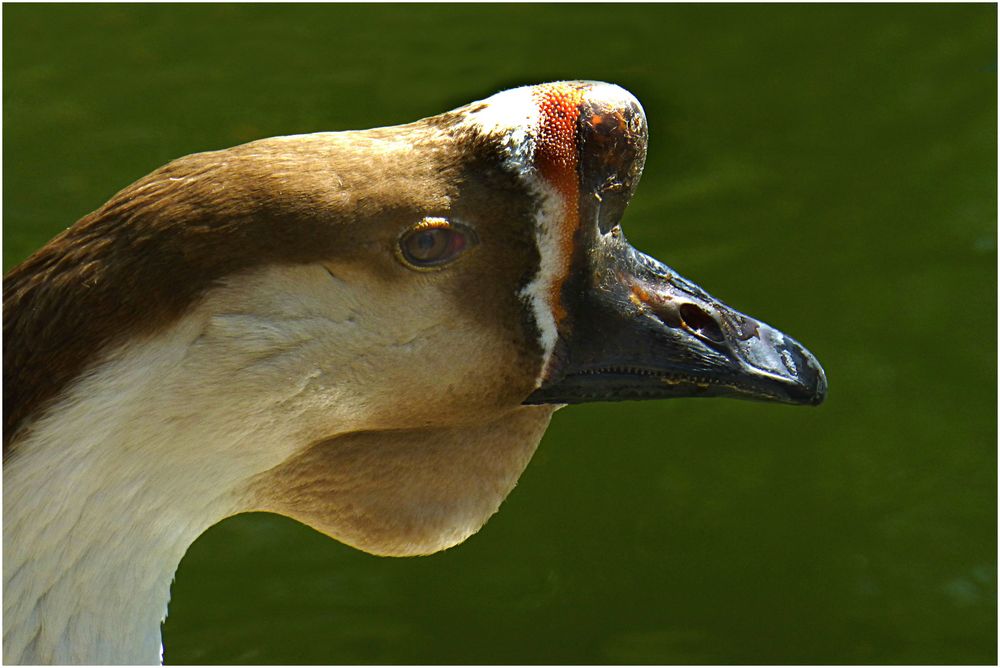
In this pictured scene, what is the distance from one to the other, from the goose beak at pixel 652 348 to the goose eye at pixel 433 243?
→ 0.30 metres

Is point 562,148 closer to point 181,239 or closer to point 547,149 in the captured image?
point 547,149

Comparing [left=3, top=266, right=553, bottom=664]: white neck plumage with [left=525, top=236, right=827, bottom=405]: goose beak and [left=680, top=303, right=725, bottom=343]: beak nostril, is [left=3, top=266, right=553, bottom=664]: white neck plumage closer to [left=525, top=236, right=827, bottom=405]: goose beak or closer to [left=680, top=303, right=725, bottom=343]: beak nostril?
[left=525, top=236, right=827, bottom=405]: goose beak

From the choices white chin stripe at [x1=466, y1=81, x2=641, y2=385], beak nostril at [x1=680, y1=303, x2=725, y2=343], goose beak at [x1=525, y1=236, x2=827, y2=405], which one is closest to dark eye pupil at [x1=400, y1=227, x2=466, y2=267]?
white chin stripe at [x1=466, y1=81, x2=641, y2=385]

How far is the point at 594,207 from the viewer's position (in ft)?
10.4

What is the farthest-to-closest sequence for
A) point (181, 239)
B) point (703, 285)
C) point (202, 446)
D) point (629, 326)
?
point (703, 285), point (629, 326), point (202, 446), point (181, 239)

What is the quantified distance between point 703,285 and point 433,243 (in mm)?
3342

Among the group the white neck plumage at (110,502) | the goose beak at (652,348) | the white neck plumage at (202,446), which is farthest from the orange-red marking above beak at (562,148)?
the white neck plumage at (110,502)

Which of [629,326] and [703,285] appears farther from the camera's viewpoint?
[703,285]

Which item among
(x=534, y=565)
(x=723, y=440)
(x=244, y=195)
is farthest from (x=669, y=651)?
(x=244, y=195)

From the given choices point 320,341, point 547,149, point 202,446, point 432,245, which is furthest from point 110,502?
point 547,149

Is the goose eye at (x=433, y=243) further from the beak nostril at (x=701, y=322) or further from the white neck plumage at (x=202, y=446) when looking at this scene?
the beak nostril at (x=701, y=322)

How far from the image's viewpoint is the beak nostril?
3346 mm

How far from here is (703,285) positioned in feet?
20.5

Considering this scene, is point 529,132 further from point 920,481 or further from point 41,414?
point 920,481
